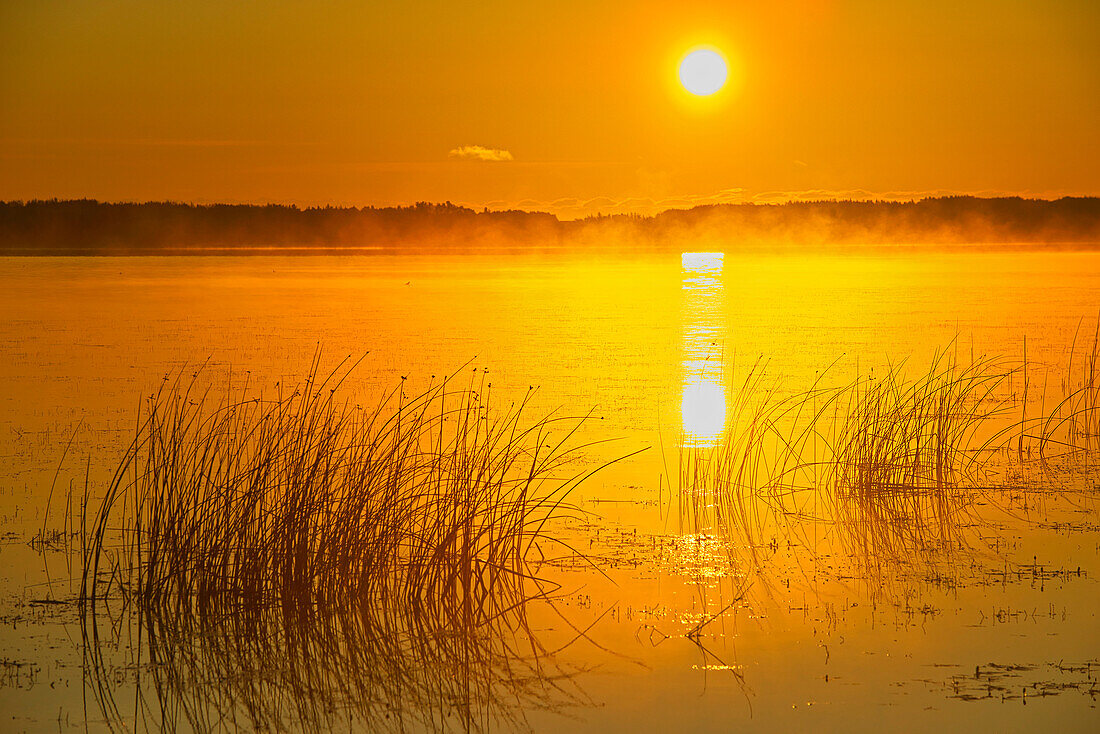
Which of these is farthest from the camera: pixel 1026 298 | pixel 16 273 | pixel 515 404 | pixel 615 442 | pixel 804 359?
pixel 16 273

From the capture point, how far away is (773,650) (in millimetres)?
6164

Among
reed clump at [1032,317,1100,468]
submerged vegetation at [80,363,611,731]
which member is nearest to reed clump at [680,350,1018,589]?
reed clump at [1032,317,1100,468]

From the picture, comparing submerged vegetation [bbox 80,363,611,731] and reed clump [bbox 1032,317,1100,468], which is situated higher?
reed clump [bbox 1032,317,1100,468]

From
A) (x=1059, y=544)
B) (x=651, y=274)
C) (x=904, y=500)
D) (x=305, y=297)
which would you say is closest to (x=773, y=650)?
(x=1059, y=544)

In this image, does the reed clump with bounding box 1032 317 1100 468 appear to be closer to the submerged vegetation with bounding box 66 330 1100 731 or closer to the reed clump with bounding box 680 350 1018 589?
the reed clump with bounding box 680 350 1018 589

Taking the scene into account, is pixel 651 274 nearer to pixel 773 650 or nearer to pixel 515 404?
pixel 515 404

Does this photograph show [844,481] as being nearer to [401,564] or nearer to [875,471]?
[875,471]

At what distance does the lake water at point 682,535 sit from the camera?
564 centimetres

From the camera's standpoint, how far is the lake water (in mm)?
5641

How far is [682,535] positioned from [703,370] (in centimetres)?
777

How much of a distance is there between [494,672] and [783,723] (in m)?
1.43

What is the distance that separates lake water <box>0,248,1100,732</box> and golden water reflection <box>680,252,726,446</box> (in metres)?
0.07

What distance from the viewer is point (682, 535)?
27.1ft

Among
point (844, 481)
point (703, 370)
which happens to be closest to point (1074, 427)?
point (844, 481)
